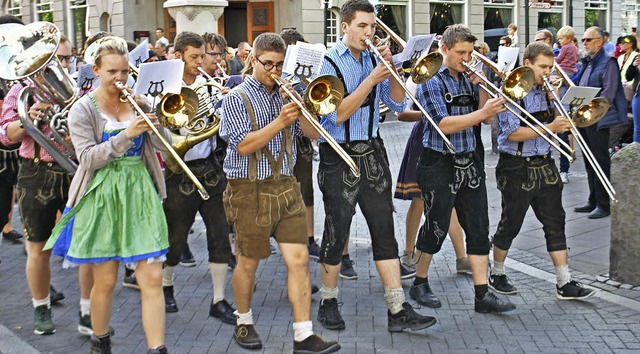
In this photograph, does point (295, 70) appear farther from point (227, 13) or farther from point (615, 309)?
point (227, 13)

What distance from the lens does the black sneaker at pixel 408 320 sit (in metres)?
5.64

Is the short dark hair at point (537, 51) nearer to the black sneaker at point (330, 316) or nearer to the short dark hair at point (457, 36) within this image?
the short dark hair at point (457, 36)

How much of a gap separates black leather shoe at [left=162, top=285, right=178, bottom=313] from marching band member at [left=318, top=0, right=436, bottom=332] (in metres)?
1.24

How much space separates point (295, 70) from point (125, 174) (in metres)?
1.16

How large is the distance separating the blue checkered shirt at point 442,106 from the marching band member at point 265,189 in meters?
1.10

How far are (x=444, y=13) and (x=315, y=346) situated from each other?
83.4 ft

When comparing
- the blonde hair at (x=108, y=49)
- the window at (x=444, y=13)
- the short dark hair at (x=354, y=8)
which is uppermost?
the window at (x=444, y=13)

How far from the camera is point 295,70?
5.06m

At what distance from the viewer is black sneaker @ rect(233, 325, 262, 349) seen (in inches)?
215

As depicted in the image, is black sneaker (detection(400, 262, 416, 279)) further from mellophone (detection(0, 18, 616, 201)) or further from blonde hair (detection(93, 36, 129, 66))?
blonde hair (detection(93, 36, 129, 66))

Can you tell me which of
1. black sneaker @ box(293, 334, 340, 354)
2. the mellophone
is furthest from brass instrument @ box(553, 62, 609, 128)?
black sneaker @ box(293, 334, 340, 354)

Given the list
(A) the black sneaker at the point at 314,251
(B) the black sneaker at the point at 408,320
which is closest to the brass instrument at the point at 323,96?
(B) the black sneaker at the point at 408,320

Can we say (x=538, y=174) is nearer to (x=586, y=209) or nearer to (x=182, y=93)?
(x=182, y=93)

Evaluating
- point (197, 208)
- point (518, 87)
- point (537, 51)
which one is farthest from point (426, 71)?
point (197, 208)
